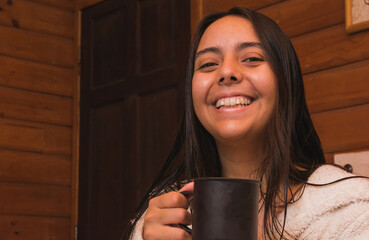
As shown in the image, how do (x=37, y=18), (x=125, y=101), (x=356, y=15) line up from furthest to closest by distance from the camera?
1. (x=37, y=18)
2. (x=125, y=101)
3. (x=356, y=15)

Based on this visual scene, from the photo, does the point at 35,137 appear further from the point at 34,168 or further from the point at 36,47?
the point at 36,47

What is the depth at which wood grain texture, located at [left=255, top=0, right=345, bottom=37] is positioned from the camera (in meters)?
2.07

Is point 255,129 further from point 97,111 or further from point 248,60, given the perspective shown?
point 97,111

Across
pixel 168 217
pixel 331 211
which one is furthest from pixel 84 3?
pixel 168 217

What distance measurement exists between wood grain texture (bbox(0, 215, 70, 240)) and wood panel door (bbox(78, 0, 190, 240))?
121 mm

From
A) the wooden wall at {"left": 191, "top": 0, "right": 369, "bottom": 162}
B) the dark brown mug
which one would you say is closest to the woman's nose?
the dark brown mug

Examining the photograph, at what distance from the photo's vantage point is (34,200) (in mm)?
3102

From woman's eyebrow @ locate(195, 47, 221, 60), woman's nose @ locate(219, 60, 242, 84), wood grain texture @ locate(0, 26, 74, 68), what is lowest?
woman's nose @ locate(219, 60, 242, 84)

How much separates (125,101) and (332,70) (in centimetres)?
128

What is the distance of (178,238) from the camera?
2.80 feet

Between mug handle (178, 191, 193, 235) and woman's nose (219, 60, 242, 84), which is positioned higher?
woman's nose (219, 60, 242, 84)

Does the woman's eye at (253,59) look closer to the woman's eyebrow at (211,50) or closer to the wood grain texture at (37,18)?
the woman's eyebrow at (211,50)

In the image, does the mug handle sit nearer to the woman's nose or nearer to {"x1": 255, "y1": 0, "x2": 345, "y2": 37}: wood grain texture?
the woman's nose

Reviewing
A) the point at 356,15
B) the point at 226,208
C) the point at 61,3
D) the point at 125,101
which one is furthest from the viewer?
the point at 61,3
